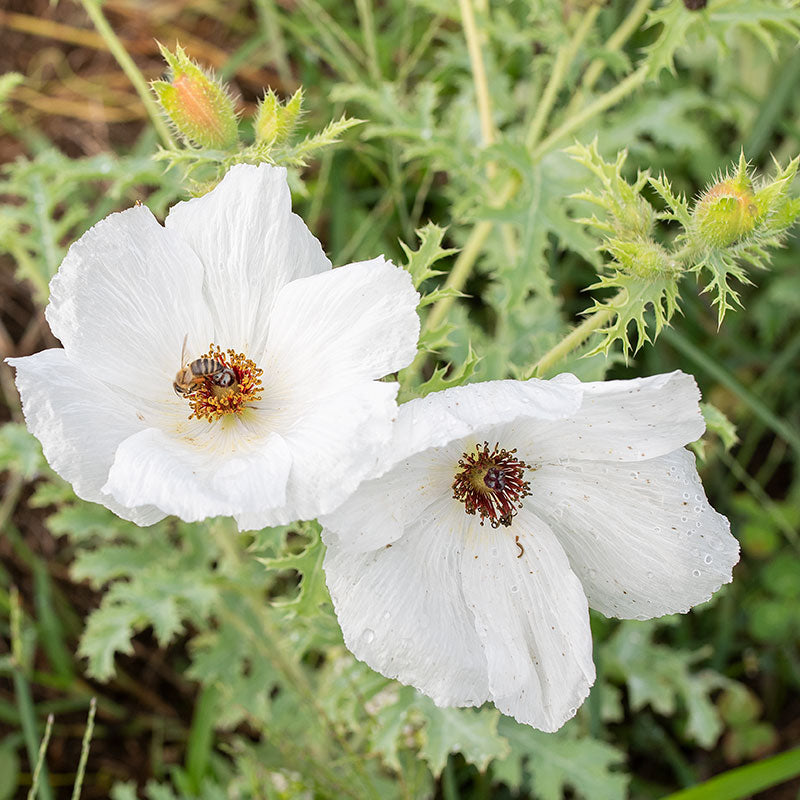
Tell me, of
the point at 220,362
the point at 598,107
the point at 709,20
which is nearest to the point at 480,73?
the point at 598,107

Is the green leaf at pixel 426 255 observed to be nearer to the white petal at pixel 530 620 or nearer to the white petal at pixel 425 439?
the white petal at pixel 425 439

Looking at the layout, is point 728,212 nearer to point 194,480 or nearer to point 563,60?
point 194,480

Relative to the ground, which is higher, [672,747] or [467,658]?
[467,658]

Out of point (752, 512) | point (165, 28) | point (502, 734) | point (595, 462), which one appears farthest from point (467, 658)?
point (165, 28)

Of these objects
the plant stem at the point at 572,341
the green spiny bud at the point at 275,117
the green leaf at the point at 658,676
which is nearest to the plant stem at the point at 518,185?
the plant stem at the point at 572,341

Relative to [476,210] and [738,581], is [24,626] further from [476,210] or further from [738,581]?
[738,581]
